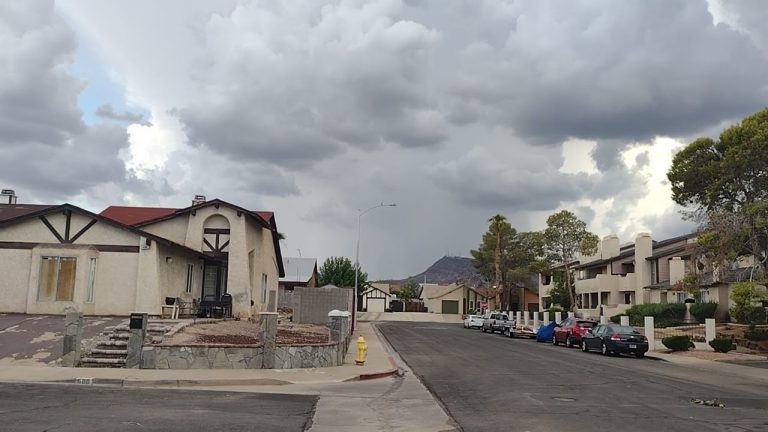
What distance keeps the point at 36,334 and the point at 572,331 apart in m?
25.3

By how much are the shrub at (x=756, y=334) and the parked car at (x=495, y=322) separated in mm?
21773

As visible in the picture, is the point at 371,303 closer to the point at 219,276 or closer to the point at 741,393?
the point at 219,276

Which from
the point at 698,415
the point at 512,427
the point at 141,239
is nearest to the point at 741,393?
the point at 698,415

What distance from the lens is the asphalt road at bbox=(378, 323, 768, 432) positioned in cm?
1137

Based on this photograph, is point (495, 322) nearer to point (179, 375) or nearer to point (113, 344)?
point (113, 344)

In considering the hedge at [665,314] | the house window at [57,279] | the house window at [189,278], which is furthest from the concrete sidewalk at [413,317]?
the house window at [57,279]

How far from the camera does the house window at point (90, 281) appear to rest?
26109mm

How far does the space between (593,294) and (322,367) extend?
5245 centimetres

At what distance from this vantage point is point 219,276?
117 ft

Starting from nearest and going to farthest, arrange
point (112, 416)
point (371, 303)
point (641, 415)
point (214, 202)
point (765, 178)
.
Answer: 1. point (112, 416)
2. point (641, 415)
3. point (214, 202)
4. point (765, 178)
5. point (371, 303)

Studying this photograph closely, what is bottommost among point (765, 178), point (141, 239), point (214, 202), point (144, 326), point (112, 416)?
point (112, 416)

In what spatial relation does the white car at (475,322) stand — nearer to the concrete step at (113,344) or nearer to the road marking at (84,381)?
the concrete step at (113,344)

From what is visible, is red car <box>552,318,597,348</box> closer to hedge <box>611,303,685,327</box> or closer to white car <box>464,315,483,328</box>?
hedge <box>611,303,685,327</box>

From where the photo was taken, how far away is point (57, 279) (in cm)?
2595
